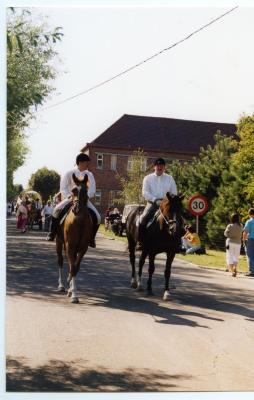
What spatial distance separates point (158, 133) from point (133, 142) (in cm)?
56

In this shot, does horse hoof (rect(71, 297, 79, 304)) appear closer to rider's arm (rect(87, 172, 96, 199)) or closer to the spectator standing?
the spectator standing

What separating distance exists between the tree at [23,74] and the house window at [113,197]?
51.2 inches

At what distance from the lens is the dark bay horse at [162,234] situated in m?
9.62

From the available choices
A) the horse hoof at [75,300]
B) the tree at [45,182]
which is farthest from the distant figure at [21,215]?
the horse hoof at [75,300]

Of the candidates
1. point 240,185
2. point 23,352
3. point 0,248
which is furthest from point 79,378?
point 240,185

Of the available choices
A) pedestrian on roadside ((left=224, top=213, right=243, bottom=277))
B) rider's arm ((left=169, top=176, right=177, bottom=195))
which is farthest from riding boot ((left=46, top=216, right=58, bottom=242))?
pedestrian on roadside ((left=224, top=213, right=243, bottom=277))

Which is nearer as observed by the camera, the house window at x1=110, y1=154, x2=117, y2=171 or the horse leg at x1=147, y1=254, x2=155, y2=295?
the house window at x1=110, y1=154, x2=117, y2=171

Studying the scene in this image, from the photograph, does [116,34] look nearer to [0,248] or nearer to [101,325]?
[0,248]

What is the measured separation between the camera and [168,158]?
30.4ft

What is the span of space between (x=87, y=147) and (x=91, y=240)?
176 cm

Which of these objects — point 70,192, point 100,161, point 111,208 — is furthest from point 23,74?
point 70,192

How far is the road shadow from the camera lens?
5.96 meters

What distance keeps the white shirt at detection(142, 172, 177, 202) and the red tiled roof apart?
43 centimetres

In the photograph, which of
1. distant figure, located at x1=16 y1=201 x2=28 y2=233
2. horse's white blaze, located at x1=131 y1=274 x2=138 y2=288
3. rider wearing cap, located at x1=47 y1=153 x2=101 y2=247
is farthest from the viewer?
horse's white blaze, located at x1=131 y1=274 x2=138 y2=288
